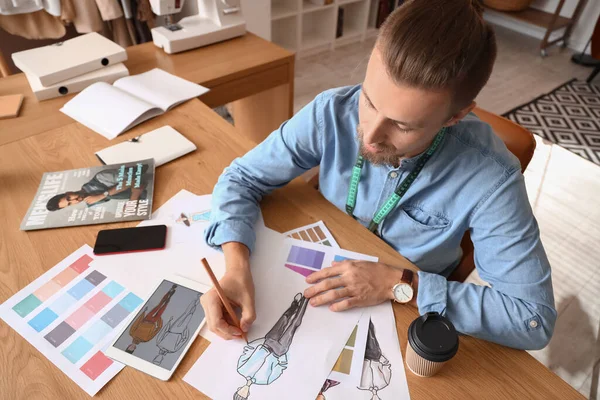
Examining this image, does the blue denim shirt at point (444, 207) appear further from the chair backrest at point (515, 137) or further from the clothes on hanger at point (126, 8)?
the clothes on hanger at point (126, 8)

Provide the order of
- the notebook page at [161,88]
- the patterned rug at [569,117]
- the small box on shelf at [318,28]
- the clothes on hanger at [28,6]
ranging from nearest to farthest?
1. the notebook page at [161,88]
2. the clothes on hanger at [28,6]
3. the patterned rug at [569,117]
4. the small box on shelf at [318,28]

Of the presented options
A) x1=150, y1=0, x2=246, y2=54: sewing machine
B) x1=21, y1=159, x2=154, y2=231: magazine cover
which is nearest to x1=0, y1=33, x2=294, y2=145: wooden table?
x1=150, y1=0, x2=246, y2=54: sewing machine

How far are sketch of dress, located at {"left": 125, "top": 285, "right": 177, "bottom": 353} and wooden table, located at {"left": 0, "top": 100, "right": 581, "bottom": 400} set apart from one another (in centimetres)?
5

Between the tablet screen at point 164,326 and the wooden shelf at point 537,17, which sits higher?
the tablet screen at point 164,326

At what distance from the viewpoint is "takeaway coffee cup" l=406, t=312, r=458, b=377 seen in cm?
64

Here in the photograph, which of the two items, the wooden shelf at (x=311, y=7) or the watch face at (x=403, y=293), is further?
the wooden shelf at (x=311, y=7)

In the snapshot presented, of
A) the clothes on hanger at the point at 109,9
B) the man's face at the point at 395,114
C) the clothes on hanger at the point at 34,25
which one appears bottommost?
the clothes on hanger at the point at 34,25

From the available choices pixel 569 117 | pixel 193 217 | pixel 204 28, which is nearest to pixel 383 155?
pixel 193 217

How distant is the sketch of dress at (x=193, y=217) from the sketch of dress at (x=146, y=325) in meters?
0.22

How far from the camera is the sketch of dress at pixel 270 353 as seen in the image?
2.29 feet

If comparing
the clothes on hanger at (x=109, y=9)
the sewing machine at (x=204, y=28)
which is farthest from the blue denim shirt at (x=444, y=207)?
the clothes on hanger at (x=109, y=9)

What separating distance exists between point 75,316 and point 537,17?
165 inches

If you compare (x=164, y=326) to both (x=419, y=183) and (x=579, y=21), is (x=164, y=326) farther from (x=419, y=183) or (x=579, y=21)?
(x=579, y=21)

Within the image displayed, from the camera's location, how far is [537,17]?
363 centimetres
